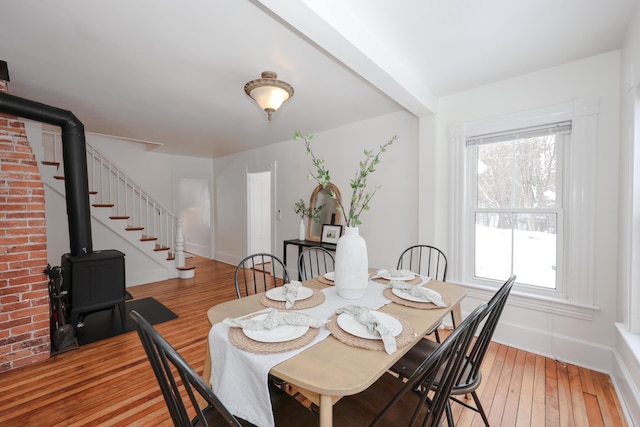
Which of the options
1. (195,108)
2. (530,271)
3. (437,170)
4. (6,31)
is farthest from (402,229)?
(6,31)

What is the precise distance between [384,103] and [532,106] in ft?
4.27

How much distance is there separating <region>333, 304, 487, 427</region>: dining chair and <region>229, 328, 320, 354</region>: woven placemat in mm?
315

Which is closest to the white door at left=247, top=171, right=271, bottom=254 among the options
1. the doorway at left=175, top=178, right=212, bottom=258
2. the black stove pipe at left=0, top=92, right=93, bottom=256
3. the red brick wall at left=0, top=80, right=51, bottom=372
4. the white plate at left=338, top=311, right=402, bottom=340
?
the doorway at left=175, top=178, right=212, bottom=258

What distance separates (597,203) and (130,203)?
6.07m

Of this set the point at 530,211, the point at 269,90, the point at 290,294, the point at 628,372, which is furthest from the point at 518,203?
the point at 269,90

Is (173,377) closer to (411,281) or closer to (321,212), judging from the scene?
(411,281)

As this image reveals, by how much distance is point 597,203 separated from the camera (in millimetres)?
2098

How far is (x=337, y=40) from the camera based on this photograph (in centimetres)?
157

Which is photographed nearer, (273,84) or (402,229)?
(273,84)

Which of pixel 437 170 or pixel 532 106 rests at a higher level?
pixel 532 106

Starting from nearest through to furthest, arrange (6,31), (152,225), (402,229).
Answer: (6,31)
(402,229)
(152,225)

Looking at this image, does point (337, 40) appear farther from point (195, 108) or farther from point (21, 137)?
point (21, 137)

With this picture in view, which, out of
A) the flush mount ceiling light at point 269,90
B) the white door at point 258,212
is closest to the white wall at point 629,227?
the flush mount ceiling light at point 269,90

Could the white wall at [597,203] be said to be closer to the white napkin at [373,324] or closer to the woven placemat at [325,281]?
the woven placemat at [325,281]
